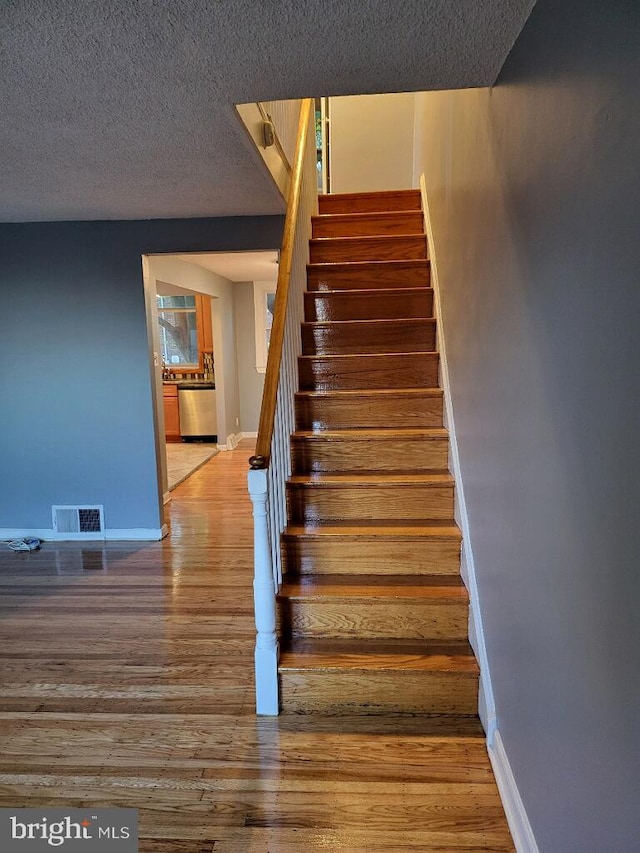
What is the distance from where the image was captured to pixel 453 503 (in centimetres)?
259

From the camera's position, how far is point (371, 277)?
361cm

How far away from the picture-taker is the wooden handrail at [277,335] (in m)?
2.01

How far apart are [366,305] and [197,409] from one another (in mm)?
4622

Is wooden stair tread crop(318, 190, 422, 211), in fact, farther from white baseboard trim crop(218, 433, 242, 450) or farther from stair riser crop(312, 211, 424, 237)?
white baseboard trim crop(218, 433, 242, 450)

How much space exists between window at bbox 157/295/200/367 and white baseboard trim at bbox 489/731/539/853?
7.21 metres

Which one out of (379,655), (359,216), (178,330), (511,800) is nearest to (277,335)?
(379,655)

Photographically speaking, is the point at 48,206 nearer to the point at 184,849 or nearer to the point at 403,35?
the point at 403,35

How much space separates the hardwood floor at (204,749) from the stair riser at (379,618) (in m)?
0.32

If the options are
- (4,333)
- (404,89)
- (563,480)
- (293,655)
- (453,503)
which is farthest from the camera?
(4,333)

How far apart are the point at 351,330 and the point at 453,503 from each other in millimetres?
1300

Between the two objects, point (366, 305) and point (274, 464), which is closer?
point (274, 464)

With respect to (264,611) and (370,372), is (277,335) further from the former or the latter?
(264,611)

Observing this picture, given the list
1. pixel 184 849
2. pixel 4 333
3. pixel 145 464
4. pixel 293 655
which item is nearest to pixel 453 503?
pixel 293 655
